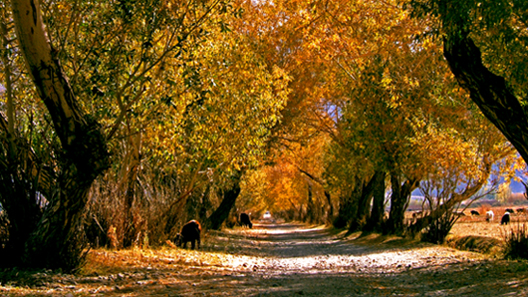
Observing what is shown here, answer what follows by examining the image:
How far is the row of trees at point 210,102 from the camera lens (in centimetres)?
926

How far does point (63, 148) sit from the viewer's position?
8.96 m

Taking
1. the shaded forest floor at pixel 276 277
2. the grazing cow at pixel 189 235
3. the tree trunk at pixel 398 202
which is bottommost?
the shaded forest floor at pixel 276 277

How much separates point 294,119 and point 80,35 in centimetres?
1354

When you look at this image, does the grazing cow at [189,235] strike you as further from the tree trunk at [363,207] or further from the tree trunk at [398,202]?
the tree trunk at [363,207]

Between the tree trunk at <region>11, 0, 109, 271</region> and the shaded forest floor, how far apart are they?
1.62ft

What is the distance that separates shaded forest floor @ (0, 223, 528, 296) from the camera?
8773 mm

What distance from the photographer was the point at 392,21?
47.3 feet

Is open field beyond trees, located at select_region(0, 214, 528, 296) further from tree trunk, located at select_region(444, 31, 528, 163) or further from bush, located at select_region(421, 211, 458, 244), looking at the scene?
tree trunk, located at select_region(444, 31, 528, 163)

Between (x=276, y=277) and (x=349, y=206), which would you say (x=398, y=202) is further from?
(x=276, y=277)

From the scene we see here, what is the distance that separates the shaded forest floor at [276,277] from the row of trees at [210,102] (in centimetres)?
94

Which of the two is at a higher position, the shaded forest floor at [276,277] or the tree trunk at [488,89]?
the tree trunk at [488,89]

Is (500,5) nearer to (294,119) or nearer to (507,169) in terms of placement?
(507,169)

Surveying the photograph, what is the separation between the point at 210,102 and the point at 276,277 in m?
4.81

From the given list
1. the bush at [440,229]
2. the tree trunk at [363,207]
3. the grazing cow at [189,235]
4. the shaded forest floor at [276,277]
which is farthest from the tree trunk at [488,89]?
the tree trunk at [363,207]
